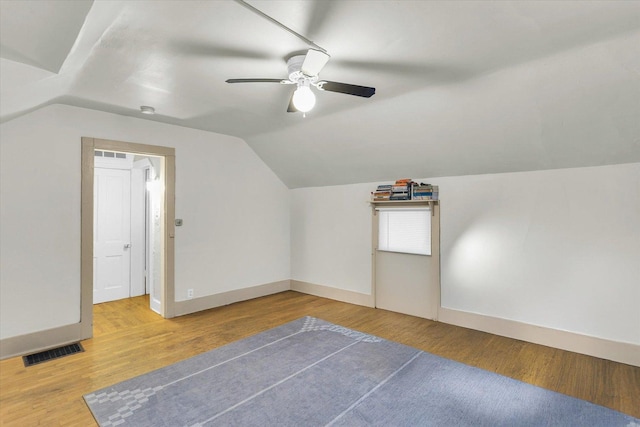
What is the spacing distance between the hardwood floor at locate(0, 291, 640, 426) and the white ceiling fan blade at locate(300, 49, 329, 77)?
2.82 m

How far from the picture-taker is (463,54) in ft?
7.43

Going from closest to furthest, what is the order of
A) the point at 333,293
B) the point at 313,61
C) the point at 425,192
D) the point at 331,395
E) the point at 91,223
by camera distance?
1. the point at 313,61
2. the point at 331,395
3. the point at 91,223
4. the point at 425,192
5. the point at 333,293

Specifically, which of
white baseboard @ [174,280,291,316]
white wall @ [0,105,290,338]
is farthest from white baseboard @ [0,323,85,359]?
white baseboard @ [174,280,291,316]

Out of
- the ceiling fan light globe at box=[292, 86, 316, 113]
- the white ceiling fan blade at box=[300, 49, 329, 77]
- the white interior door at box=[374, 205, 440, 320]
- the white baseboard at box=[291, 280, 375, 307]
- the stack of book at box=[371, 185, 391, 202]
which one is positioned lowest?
the white baseboard at box=[291, 280, 375, 307]

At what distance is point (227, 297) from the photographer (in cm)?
489

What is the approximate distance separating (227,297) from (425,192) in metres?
3.29

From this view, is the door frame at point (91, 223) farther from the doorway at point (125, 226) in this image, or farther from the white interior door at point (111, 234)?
the white interior door at point (111, 234)

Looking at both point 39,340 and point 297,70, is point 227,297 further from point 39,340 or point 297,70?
point 297,70

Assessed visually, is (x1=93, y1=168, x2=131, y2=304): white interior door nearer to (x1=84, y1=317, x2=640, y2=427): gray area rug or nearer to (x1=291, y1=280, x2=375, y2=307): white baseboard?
(x1=291, y1=280, x2=375, y2=307): white baseboard

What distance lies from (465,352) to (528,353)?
61cm

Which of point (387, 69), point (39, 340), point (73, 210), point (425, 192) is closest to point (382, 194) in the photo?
point (425, 192)

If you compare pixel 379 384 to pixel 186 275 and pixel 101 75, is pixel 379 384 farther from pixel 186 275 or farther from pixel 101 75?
pixel 101 75

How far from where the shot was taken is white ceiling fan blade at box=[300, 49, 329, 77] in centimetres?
197

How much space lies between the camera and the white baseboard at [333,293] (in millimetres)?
4840
